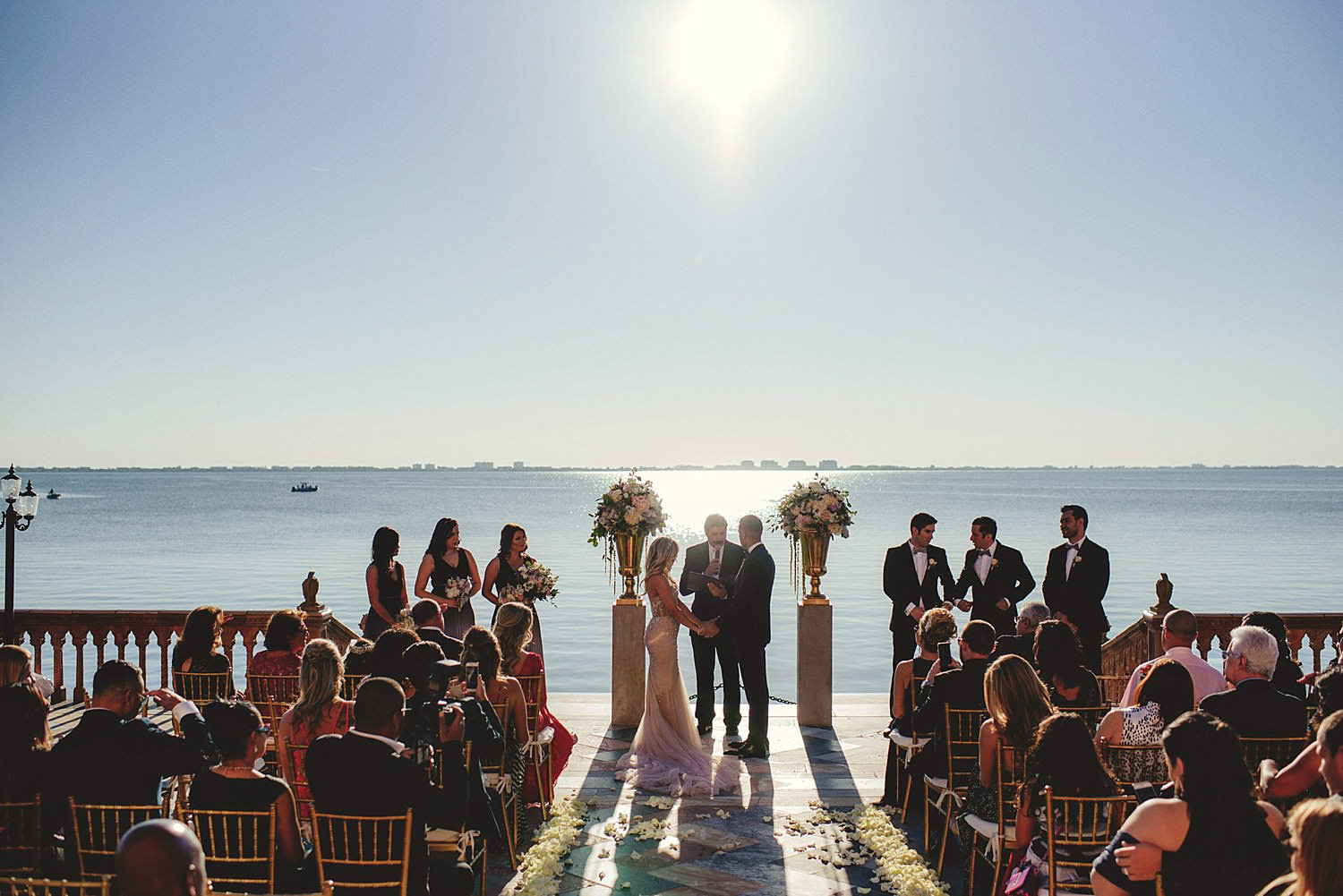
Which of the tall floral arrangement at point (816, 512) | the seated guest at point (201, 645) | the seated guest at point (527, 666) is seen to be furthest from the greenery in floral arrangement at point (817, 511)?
the seated guest at point (201, 645)

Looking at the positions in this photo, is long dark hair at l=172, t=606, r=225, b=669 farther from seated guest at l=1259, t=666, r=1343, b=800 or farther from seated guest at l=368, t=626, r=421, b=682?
seated guest at l=1259, t=666, r=1343, b=800

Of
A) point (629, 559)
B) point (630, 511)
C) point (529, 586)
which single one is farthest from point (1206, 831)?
point (629, 559)

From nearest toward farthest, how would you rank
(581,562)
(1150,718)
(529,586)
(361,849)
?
(361,849), (1150,718), (529,586), (581,562)

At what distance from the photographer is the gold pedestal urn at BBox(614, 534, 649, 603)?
959cm

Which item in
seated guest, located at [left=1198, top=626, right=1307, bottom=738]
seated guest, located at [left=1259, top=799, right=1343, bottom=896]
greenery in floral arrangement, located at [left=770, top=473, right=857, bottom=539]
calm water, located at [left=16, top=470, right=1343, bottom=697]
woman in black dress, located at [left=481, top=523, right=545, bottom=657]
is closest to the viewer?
seated guest, located at [left=1259, top=799, right=1343, bottom=896]

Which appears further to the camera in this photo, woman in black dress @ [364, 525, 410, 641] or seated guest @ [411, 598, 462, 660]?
woman in black dress @ [364, 525, 410, 641]

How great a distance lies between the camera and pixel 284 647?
6215mm

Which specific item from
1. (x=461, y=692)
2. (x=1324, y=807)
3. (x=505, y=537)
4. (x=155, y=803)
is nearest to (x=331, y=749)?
(x=155, y=803)

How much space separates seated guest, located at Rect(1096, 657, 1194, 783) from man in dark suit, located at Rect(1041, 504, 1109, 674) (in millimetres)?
3752

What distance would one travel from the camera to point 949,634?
6262mm

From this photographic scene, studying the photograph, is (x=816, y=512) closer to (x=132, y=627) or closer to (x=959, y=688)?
(x=959, y=688)

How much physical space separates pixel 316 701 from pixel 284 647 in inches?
63.1

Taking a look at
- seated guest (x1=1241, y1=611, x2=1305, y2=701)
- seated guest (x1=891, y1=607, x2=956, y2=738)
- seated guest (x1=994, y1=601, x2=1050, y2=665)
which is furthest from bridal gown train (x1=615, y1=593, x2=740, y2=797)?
seated guest (x1=1241, y1=611, x2=1305, y2=701)

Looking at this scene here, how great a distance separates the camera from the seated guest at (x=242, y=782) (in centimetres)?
381
